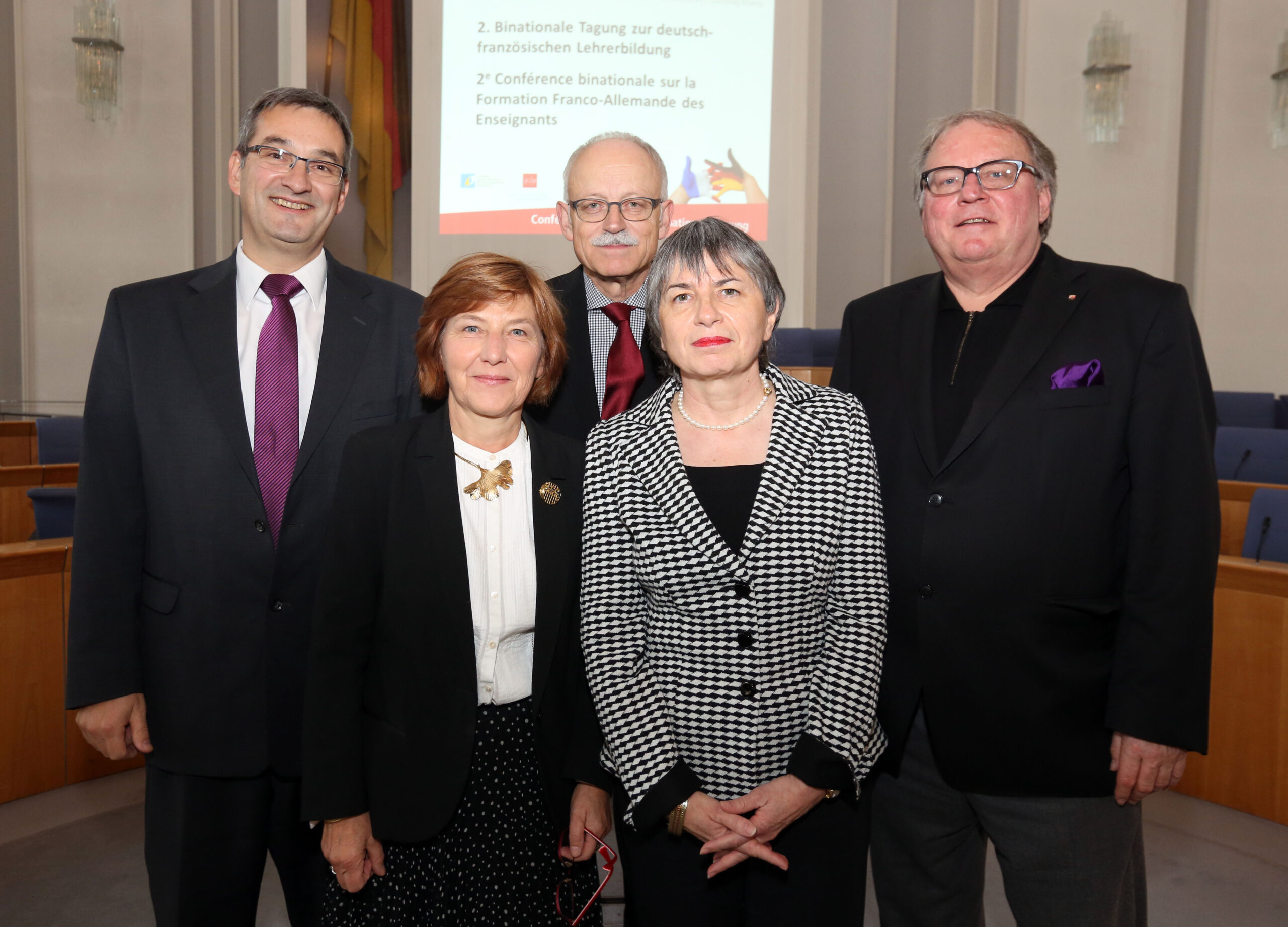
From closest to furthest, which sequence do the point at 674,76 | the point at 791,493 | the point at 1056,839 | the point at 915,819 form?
1. the point at 791,493
2. the point at 1056,839
3. the point at 915,819
4. the point at 674,76

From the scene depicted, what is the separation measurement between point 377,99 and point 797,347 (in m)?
3.83

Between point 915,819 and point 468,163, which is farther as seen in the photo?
point 468,163

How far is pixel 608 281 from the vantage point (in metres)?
2.21

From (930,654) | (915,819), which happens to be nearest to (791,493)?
(930,654)

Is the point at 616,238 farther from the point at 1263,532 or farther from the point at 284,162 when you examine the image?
the point at 1263,532

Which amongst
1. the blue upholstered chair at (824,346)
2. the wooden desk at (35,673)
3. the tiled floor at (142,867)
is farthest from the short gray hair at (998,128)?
the blue upholstered chair at (824,346)

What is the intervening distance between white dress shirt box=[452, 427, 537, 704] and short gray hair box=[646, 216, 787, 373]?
432 mm

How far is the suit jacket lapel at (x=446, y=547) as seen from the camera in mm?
1626

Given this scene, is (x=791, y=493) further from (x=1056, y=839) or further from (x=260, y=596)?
(x=260, y=596)

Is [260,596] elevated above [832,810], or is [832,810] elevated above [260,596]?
[260,596]

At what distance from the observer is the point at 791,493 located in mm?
1574

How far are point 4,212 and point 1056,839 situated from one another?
7.70 m

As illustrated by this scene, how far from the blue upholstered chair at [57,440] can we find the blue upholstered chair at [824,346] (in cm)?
461

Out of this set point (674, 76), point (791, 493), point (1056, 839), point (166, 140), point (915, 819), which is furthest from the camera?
point (166, 140)
